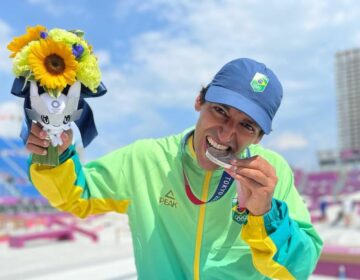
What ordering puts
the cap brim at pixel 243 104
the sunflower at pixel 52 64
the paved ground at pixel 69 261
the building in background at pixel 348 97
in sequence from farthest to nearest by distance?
the building in background at pixel 348 97 < the paved ground at pixel 69 261 < the cap brim at pixel 243 104 < the sunflower at pixel 52 64

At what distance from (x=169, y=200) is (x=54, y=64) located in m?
0.68

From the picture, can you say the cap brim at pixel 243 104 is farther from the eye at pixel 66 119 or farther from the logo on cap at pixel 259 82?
the eye at pixel 66 119

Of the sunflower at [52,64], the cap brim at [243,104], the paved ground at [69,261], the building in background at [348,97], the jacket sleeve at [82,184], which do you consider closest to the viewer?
the sunflower at [52,64]

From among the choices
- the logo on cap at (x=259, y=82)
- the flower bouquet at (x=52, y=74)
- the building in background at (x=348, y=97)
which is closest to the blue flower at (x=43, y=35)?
the flower bouquet at (x=52, y=74)

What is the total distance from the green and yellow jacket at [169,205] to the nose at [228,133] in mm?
226

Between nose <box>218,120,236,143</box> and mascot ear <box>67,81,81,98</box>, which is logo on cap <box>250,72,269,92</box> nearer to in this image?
nose <box>218,120,236,143</box>

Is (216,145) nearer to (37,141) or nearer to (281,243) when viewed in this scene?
(281,243)

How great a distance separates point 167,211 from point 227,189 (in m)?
0.26

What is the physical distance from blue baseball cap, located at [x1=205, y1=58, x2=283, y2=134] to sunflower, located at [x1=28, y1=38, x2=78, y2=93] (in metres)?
0.48

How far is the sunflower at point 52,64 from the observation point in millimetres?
1239

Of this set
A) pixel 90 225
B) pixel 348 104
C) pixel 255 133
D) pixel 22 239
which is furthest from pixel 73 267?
pixel 348 104

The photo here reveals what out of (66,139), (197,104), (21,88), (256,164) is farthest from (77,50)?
(256,164)

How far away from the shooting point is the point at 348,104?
303 feet

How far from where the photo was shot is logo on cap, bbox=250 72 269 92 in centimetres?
139
